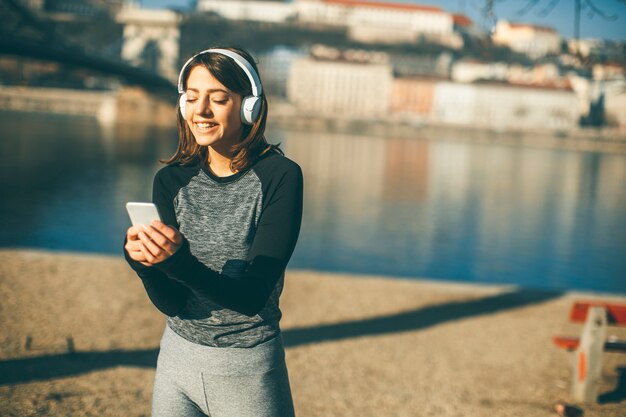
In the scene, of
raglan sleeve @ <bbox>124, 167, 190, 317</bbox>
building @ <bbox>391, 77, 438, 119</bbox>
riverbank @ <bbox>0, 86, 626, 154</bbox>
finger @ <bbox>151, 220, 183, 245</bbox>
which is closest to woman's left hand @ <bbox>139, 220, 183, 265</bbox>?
finger @ <bbox>151, 220, 183, 245</bbox>

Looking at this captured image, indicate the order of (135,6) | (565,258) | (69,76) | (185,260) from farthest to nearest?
(135,6), (69,76), (565,258), (185,260)

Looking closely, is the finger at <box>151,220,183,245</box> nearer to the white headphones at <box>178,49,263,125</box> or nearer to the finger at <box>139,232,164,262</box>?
the finger at <box>139,232,164,262</box>

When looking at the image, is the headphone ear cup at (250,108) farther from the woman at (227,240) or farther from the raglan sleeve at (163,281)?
the raglan sleeve at (163,281)

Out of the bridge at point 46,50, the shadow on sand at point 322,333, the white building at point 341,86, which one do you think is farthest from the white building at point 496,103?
the shadow on sand at point 322,333

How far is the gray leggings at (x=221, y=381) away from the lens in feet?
3.76

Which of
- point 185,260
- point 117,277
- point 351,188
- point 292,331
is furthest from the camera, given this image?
point 351,188

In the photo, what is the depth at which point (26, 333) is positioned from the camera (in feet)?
11.2

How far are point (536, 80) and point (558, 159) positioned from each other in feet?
103

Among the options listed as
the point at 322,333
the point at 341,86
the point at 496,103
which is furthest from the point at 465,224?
the point at 496,103

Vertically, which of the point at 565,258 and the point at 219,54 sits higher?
the point at 219,54

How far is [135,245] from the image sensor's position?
0.95m

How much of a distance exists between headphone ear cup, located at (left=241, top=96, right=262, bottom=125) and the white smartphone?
273 millimetres

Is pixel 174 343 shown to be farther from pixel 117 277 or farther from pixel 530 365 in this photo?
pixel 117 277

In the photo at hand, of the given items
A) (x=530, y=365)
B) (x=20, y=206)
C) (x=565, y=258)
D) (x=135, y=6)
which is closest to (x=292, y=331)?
(x=530, y=365)
